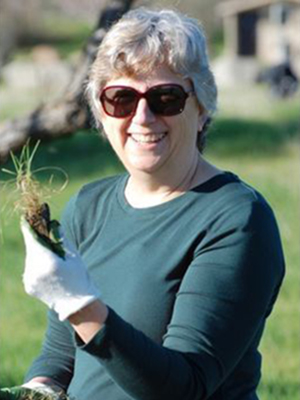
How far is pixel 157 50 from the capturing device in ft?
9.86

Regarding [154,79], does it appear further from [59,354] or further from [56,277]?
[59,354]

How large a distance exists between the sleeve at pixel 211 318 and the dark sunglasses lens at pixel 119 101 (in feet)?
1.18

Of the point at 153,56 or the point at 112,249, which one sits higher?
the point at 153,56

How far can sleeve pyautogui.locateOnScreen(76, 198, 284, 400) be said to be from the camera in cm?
267

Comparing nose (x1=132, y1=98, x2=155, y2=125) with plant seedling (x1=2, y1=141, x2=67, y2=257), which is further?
nose (x1=132, y1=98, x2=155, y2=125)

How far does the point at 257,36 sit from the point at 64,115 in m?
37.2

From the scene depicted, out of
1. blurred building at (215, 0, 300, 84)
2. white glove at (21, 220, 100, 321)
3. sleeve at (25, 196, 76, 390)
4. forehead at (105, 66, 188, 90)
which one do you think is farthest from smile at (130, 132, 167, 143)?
blurred building at (215, 0, 300, 84)

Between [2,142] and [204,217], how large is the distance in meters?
3.15

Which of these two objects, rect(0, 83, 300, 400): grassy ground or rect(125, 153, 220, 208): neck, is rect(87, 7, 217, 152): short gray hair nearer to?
rect(125, 153, 220, 208): neck

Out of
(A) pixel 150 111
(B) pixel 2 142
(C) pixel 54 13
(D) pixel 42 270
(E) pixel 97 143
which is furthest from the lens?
(C) pixel 54 13

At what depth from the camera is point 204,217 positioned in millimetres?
2977

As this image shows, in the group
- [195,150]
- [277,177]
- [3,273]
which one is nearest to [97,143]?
[277,177]

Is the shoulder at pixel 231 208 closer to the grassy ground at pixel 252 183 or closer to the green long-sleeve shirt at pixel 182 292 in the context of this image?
the green long-sleeve shirt at pixel 182 292

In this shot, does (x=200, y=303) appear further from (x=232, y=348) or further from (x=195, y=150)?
(x=195, y=150)
